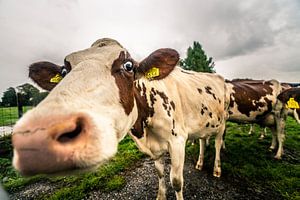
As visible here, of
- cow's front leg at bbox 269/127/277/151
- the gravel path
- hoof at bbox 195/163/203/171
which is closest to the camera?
the gravel path

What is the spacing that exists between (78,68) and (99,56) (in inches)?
11.2

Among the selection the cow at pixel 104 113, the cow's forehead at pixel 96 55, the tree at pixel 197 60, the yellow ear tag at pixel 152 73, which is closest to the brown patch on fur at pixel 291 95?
the cow at pixel 104 113

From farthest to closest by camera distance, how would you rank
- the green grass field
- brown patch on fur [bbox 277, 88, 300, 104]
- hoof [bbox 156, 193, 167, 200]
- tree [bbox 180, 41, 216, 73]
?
tree [bbox 180, 41, 216, 73] → brown patch on fur [bbox 277, 88, 300, 104] → the green grass field → hoof [bbox 156, 193, 167, 200]

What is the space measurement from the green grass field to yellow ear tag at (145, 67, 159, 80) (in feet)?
9.23

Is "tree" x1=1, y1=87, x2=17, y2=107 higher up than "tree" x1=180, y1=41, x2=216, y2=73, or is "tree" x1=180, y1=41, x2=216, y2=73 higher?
"tree" x1=180, y1=41, x2=216, y2=73

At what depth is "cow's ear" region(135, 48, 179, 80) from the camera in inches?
96.7

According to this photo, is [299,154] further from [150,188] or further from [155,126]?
[155,126]

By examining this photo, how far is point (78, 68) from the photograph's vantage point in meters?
1.67

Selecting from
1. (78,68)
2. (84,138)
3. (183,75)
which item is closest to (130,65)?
(78,68)

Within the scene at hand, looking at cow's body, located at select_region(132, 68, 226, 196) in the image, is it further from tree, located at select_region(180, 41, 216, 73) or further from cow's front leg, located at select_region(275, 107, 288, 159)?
tree, located at select_region(180, 41, 216, 73)

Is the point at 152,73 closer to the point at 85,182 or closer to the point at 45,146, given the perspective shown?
the point at 45,146

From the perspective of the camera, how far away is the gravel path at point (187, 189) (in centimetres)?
385

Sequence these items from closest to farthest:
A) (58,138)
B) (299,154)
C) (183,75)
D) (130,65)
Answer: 1. (58,138)
2. (130,65)
3. (183,75)
4. (299,154)

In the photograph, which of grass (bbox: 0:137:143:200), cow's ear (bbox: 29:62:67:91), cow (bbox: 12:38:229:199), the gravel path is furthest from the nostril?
the gravel path
